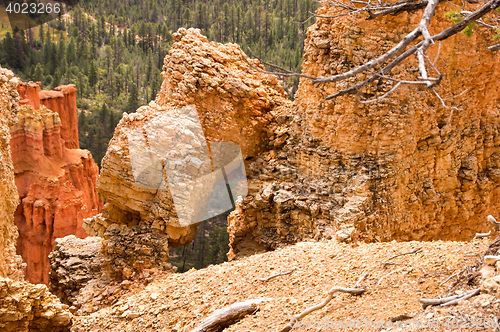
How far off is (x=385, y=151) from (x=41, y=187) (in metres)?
20.3

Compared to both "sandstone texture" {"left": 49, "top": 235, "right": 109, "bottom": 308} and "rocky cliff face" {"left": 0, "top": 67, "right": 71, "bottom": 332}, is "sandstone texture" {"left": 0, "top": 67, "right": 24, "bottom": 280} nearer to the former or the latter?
"rocky cliff face" {"left": 0, "top": 67, "right": 71, "bottom": 332}

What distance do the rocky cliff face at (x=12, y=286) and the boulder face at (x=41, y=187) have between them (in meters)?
15.7

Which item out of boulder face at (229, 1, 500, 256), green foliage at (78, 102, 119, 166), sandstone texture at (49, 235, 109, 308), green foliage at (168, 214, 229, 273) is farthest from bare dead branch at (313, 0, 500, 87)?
green foliage at (78, 102, 119, 166)

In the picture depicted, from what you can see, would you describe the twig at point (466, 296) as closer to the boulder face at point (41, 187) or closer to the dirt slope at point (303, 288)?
the dirt slope at point (303, 288)

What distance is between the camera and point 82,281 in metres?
9.09

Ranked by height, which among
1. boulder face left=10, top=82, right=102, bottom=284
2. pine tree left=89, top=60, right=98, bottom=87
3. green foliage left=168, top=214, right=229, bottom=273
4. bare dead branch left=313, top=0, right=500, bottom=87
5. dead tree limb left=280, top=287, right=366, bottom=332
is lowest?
green foliage left=168, top=214, right=229, bottom=273

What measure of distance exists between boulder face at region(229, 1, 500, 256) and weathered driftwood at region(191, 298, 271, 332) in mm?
2812

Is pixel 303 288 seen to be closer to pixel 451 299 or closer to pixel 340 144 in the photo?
pixel 451 299

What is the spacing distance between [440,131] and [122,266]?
628cm

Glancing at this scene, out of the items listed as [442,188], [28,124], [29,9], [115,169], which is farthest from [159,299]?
[28,124]

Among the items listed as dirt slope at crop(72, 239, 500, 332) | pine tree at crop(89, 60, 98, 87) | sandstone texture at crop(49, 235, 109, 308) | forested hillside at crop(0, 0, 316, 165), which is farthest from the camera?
pine tree at crop(89, 60, 98, 87)

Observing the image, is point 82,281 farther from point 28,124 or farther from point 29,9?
point 28,124

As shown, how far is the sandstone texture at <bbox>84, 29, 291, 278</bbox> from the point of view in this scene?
328 inches

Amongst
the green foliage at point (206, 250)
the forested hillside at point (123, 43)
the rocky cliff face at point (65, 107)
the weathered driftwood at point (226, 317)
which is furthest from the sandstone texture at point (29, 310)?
the forested hillside at point (123, 43)
